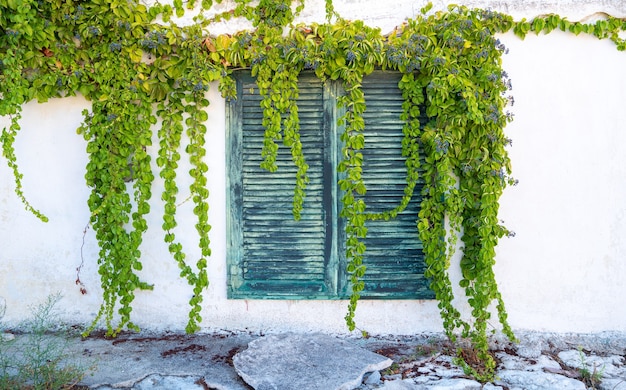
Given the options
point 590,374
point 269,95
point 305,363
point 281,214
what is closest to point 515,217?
point 590,374

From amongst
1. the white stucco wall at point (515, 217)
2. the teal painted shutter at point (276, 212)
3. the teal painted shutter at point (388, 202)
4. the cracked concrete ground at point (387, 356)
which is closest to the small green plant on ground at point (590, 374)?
the cracked concrete ground at point (387, 356)

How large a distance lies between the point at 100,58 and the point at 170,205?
114cm

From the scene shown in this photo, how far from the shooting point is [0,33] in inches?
157

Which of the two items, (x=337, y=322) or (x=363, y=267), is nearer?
(x=363, y=267)

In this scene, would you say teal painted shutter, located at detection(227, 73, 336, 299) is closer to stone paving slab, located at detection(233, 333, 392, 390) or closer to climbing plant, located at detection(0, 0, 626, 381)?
climbing plant, located at detection(0, 0, 626, 381)

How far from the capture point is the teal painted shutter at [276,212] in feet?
13.5

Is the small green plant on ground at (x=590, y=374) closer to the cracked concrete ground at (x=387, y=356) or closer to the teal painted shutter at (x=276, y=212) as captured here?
the cracked concrete ground at (x=387, y=356)

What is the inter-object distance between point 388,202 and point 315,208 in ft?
1.71

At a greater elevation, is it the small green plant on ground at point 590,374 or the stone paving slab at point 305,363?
the stone paving slab at point 305,363

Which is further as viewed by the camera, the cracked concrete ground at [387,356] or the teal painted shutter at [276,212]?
A: the teal painted shutter at [276,212]

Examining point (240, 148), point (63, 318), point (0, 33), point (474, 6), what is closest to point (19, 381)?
point (63, 318)

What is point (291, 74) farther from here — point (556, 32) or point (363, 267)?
point (556, 32)

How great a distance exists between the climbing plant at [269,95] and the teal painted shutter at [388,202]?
0.11 metres

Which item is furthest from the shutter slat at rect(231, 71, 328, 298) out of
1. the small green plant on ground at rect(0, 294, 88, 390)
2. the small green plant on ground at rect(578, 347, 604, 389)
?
the small green plant on ground at rect(578, 347, 604, 389)
